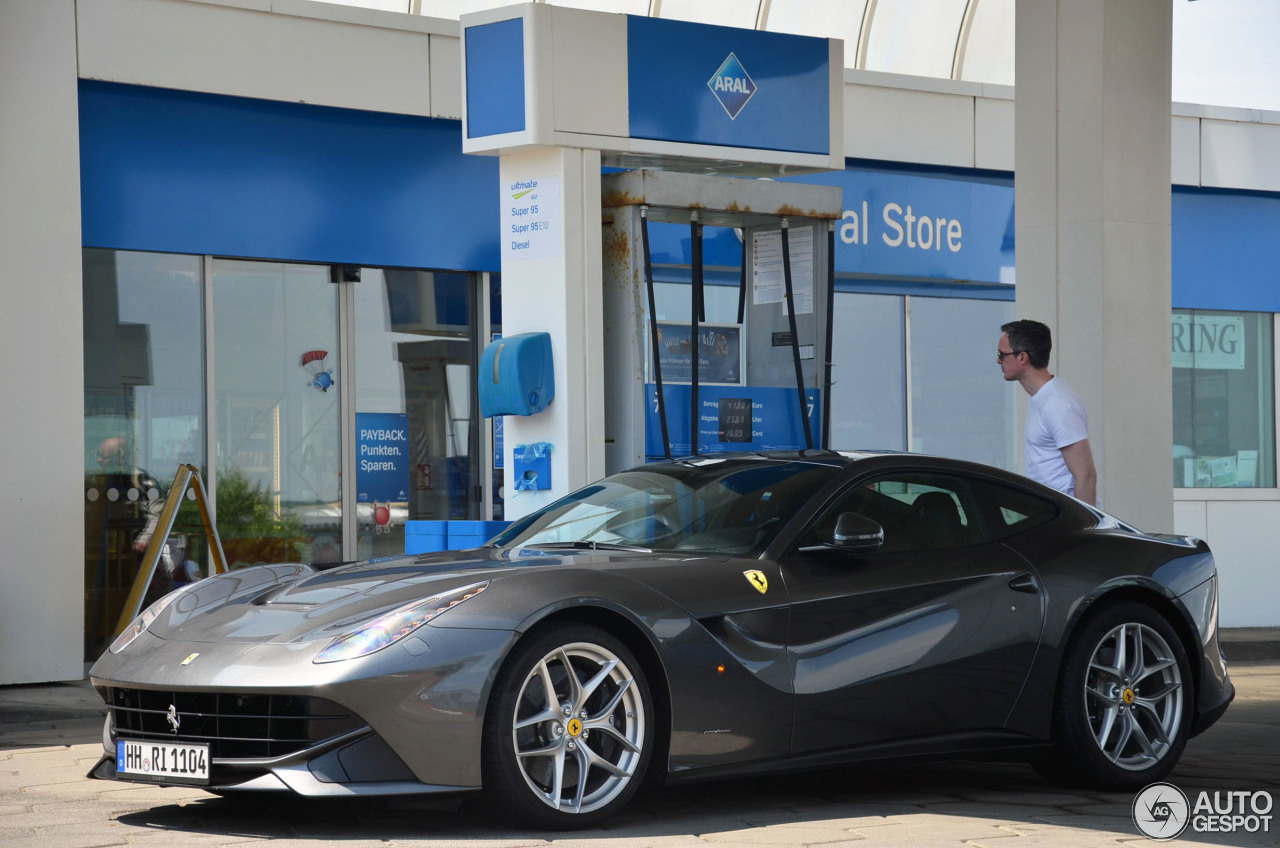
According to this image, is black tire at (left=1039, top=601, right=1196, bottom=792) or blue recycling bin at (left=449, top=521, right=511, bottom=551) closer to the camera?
black tire at (left=1039, top=601, right=1196, bottom=792)

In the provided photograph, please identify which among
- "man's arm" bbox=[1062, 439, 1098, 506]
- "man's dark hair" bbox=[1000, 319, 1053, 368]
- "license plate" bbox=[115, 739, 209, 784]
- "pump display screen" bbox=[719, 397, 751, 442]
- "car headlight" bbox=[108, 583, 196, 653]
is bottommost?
"license plate" bbox=[115, 739, 209, 784]

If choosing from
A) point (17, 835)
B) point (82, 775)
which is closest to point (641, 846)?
point (17, 835)

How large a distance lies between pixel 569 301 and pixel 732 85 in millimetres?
1757

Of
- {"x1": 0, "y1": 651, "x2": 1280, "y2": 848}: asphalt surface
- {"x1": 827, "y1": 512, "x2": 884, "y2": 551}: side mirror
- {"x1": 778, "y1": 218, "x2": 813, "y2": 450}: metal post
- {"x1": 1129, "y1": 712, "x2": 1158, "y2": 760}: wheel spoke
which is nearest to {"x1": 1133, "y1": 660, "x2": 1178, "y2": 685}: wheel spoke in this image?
{"x1": 1129, "y1": 712, "x2": 1158, "y2": 760}: wheel spoke

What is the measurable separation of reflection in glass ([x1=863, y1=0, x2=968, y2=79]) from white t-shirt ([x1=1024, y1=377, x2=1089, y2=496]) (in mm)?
8276

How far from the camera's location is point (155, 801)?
5.66m

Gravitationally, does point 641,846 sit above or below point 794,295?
below

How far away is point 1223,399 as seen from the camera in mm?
16516

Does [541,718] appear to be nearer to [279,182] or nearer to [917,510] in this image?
[917,510]

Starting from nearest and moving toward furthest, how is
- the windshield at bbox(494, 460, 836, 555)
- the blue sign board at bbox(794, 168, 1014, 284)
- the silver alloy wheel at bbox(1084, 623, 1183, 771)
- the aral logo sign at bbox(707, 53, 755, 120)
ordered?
the windshield at bbox(494, 460, 836, 555) → the silver alloy wheel at bbox(1084, 623, 1183, 771) → the aral logo sign at bbox(707, 53, 755, 120) → the blue sign board at bbox(794, 168, 1014, 284)

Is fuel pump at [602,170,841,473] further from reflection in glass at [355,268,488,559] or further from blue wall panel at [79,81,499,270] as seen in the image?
reflection in glass at [355,268,488,559]

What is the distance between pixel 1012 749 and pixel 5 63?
7.84 meters

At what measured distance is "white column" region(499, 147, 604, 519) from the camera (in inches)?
360

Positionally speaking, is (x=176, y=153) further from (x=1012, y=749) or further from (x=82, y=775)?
(x=1012, y=749)
